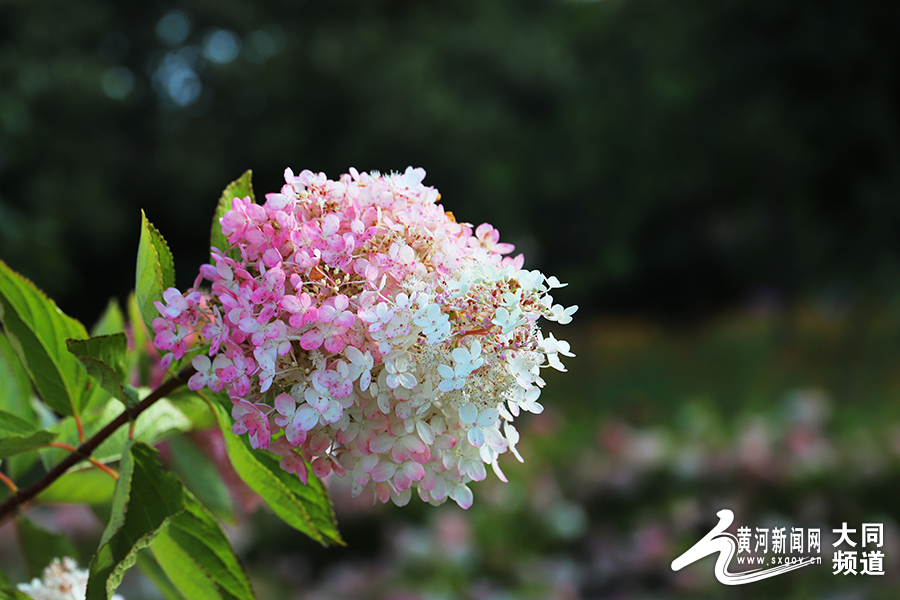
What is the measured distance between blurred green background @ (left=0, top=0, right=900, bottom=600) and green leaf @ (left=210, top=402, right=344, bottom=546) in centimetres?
182

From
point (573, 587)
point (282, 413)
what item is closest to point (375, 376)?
point (282, 413)

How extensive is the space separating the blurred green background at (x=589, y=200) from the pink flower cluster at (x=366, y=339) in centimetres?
188

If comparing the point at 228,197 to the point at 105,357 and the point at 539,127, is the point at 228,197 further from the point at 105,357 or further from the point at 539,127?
the point at 539,127

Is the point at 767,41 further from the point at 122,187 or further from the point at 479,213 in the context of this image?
the point at 122,187

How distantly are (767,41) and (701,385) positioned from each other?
3.81 meters

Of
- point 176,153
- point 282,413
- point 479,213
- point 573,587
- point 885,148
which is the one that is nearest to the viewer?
point 282,413

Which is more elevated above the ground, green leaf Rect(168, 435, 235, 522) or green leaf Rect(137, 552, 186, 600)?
green leaf Rect(168, 435, 235, 522)

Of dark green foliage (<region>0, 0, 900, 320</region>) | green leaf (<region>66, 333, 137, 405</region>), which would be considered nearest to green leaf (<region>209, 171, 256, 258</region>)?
green leaf (<region>66, 333, 137, 405</region>)

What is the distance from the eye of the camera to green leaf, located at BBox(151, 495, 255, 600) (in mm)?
670

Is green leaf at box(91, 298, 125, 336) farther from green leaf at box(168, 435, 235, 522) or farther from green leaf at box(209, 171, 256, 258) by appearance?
green leaf at box(209, 171, 256, 258)

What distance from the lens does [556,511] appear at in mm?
3389
